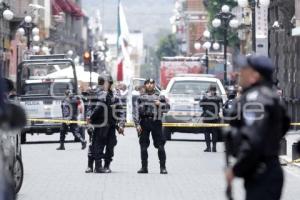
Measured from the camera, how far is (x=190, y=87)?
38.0 metres

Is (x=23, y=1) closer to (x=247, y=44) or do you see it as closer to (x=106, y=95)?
(x=247, y=44)

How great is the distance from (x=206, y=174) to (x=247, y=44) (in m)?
55.0

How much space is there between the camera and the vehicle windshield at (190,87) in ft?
124

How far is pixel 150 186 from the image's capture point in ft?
66.5

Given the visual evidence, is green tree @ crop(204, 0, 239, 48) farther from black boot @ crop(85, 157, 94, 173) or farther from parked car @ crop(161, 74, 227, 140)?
black boot @ crop(85, 157, 94, 173)

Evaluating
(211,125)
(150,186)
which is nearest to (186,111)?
(211,125)

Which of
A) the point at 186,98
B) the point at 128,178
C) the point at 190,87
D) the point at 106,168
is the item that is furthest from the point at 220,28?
the point at 128,178

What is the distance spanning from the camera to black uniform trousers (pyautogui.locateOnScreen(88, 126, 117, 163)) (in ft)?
77.5

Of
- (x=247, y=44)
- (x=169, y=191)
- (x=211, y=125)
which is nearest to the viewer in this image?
(x=169, y=191)

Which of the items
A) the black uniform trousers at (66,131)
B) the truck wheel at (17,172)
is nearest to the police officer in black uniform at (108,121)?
the truck wheel at (17,172)

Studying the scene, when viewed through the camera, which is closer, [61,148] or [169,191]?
[169,191]

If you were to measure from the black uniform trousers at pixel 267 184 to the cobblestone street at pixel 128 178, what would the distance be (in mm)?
7903

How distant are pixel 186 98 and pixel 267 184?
27.3m

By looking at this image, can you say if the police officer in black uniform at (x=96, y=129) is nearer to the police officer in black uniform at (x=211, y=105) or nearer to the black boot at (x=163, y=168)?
the black boot at (x=163, y=168)
